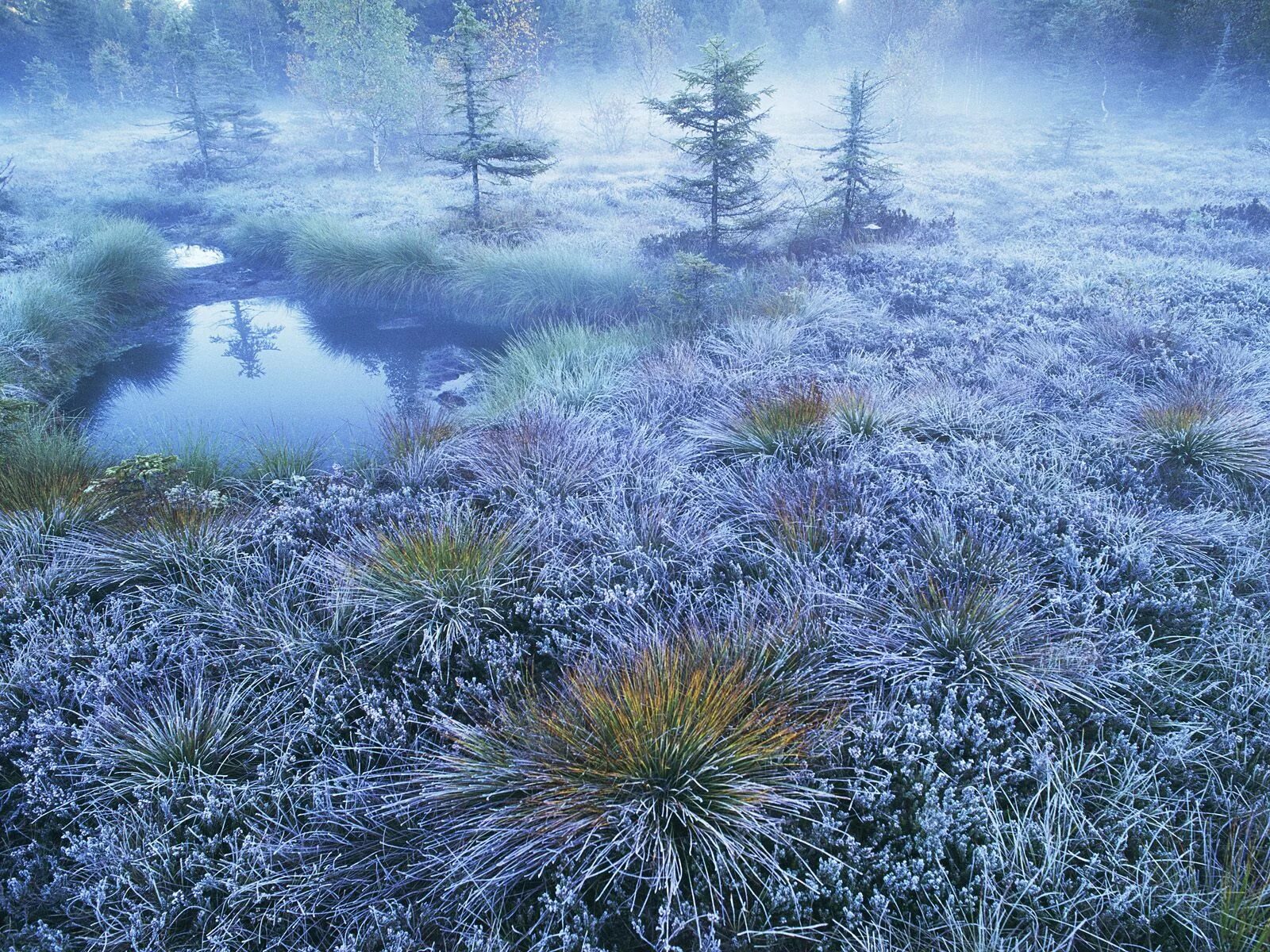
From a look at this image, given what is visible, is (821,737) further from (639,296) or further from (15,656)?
(639,296)

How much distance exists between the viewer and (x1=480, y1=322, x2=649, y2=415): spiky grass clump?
6.76 meters

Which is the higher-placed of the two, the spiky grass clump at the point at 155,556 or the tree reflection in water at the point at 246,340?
the spiky grass clump at the point at 155,556

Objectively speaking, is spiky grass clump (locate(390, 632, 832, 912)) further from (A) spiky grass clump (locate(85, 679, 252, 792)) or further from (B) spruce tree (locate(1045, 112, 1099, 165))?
(B) spruce tree (locate(1045, 112, 1099, 165))

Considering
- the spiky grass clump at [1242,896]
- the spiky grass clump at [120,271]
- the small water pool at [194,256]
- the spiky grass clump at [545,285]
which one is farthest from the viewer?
the small water pool at [194,256]

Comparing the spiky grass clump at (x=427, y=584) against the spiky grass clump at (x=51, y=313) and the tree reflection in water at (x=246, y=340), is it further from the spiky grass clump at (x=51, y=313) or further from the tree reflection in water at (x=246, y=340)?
the spiky grass clump at (x=51, y=313)

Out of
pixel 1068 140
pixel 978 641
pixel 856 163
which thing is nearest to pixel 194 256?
pixel 856 163

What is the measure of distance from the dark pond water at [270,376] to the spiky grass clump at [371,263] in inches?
18.6

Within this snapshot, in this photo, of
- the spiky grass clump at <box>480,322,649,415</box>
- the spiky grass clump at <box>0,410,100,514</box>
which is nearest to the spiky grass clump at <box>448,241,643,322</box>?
the spiky grass clump at <box>480,322,649,415</box>

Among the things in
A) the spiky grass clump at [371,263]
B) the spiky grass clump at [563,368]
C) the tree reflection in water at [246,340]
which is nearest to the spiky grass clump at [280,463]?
the spiky grass clump at [563,368]

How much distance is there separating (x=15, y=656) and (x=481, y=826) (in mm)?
2641

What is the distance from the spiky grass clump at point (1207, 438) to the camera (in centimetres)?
466

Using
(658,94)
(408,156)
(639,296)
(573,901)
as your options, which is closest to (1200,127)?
(658,94)

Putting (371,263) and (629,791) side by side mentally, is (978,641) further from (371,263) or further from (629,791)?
(371,263)

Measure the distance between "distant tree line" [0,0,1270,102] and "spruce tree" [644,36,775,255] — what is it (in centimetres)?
2107
